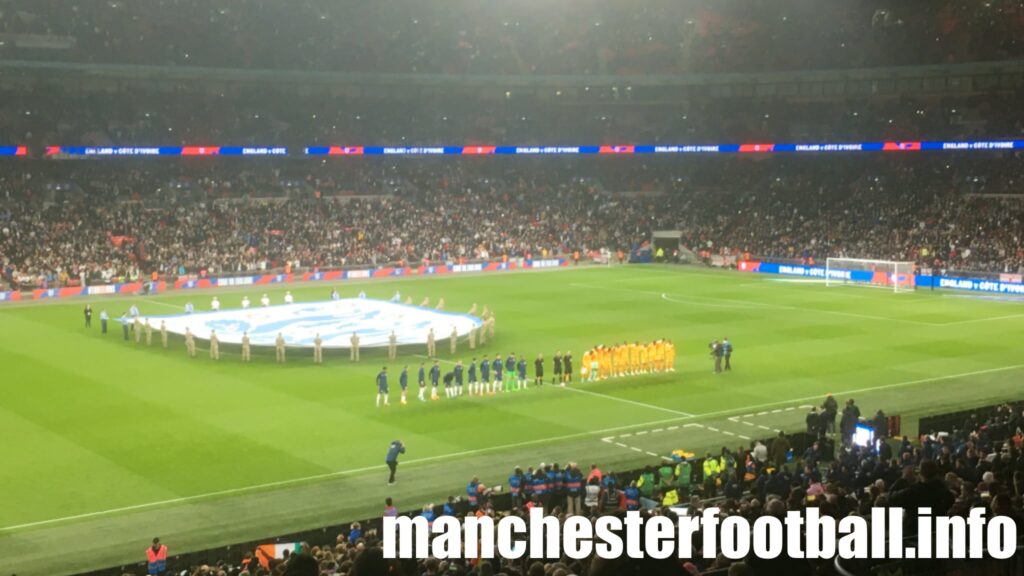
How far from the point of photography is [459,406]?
3453cm

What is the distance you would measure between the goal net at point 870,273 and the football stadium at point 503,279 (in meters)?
0.34

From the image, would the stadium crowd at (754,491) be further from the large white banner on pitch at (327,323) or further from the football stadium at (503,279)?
the large white banner on pitch at (327,323)

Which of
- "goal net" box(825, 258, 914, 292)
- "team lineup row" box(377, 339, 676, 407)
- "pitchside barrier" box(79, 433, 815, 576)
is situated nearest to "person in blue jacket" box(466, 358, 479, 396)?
"team lineup row" box(377, 339, 676, 407)

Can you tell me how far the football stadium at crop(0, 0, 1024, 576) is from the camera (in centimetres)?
2288

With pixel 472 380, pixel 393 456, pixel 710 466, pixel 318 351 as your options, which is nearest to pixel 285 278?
pixel 318 351

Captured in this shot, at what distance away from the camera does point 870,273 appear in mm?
66875

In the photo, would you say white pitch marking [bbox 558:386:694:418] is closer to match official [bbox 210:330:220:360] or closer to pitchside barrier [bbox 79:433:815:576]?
pitchside barrier [bbox 79:433:815:576]

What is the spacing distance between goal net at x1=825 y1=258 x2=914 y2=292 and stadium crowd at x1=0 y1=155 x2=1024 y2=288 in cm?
411

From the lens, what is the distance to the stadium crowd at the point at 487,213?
6719cm

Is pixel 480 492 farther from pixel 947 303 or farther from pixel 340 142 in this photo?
pixel 340 142

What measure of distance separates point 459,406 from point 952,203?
2084 inches

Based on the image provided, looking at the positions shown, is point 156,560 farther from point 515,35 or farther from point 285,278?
point 515,35

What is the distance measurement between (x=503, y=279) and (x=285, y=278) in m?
13.3

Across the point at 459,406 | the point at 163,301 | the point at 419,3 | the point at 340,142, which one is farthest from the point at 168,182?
the point at 459,406
